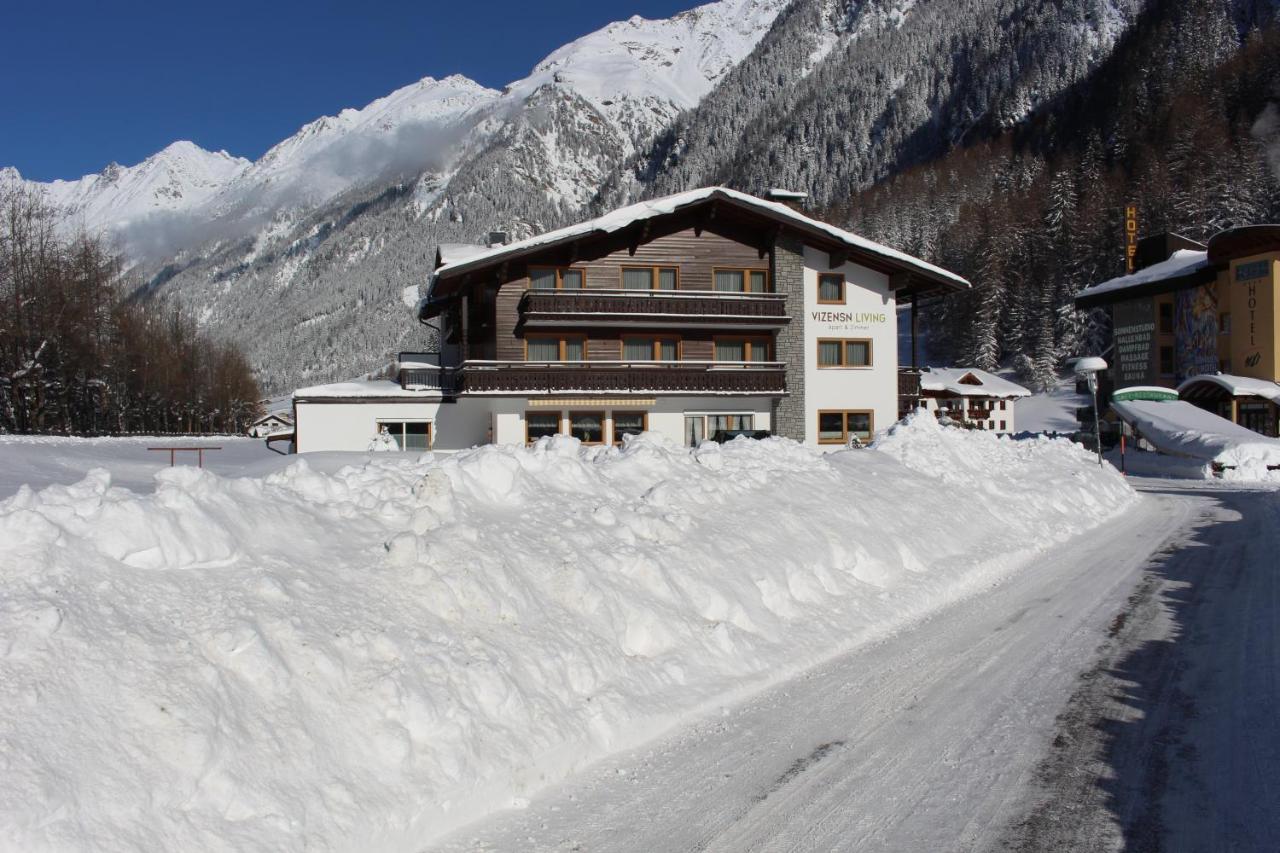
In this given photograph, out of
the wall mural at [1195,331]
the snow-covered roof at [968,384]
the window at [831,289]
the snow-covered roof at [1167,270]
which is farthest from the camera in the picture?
the snow-covered roof at [968,384]

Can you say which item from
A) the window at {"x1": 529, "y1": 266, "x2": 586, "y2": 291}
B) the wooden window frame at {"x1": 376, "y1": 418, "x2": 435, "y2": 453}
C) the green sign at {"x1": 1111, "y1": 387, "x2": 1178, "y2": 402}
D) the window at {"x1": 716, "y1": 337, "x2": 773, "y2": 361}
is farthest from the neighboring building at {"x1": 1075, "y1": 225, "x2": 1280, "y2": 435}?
the wooden window frame at {"x1": 376, "y1": 418, "x2": 435, "y2": 453}

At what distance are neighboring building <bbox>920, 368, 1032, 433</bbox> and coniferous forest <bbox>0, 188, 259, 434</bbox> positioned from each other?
5630 cm

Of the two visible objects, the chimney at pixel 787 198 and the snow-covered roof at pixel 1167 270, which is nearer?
the chimney at pixel 787 198

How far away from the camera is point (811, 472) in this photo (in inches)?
592

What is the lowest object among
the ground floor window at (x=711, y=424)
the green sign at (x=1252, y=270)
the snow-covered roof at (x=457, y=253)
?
the ground floor window at (x=711, y=424)

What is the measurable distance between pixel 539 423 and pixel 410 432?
4.66 metres

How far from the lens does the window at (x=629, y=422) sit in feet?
111

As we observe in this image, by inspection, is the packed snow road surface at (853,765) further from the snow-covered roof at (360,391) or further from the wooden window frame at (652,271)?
the wooden window frame at (652,271)

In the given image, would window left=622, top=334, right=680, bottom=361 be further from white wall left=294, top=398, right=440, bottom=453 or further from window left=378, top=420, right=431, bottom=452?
white wall left=294, top=398, right=440, bottom=453

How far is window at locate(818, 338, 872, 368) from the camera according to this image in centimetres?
3631

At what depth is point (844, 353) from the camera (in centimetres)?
3653

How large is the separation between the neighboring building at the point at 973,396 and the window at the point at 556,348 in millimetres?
35721

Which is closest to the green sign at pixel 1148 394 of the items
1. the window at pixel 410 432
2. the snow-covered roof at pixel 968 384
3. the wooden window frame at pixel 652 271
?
the snow-covered roof at pixel 968 384

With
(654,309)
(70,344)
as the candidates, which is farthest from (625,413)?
(70,344)
